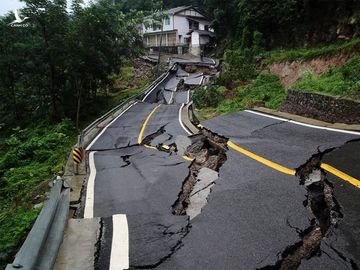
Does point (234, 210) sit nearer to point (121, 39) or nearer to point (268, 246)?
point (268, 246)

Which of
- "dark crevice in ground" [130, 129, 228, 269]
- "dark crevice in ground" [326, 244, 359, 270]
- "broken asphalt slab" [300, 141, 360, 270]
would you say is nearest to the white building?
"dark crevice in ground" [130, 129, 228, 269]

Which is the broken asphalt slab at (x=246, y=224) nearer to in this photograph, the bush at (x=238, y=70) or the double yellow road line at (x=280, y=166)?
the double yellow road line at (x=280, y=166)

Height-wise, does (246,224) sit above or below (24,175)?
above

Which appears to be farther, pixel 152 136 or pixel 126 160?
pixel 152 136

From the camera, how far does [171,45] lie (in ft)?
240

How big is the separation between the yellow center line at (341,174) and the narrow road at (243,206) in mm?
87

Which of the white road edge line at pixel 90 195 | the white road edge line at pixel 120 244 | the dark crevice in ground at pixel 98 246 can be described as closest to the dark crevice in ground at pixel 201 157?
the white road edge line at pixel 120 244

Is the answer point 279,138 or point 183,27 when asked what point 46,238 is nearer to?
point 279,138

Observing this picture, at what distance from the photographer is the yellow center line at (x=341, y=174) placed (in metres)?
6.15

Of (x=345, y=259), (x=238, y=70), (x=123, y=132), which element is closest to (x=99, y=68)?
(x=238, y=70)

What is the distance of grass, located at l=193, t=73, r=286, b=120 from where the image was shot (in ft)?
55.1

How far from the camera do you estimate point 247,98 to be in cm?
1845

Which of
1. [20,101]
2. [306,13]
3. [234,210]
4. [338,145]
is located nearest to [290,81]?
[306,13]

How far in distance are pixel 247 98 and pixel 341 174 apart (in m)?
12.2
